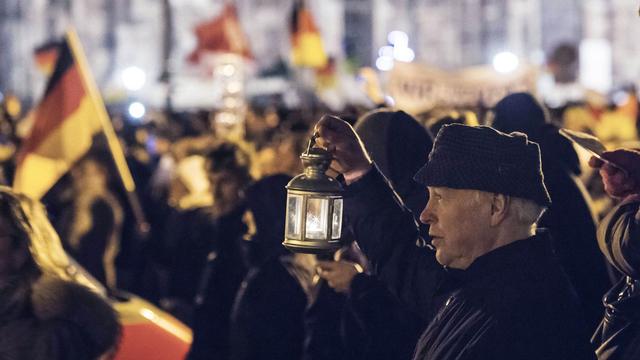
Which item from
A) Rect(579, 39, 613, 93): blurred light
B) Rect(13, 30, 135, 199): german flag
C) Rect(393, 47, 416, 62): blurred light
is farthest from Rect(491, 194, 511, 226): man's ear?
Rect(393, 47, 416, 62): blurred light

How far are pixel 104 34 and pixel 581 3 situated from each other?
2552 centimetres

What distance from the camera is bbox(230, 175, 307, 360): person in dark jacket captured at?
5.10 meters

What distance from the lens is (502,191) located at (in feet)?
9.87

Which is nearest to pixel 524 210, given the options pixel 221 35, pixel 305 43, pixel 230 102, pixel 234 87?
pixel 230 102

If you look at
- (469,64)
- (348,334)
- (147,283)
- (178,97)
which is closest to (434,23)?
(469,64)

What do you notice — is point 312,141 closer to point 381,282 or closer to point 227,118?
point 381,282

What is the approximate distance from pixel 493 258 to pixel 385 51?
66834 millimetres

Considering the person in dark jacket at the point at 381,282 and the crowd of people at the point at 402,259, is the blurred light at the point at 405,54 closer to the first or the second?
the crowd of people at the point at 402,259

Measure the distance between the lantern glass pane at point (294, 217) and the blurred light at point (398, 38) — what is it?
67.0m

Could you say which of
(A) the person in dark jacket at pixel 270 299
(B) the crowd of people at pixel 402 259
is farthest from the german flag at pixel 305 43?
(A) the person in dark jacket at pixel 270 299

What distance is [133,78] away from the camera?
62.4 meters

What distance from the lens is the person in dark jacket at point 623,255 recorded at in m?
3.31

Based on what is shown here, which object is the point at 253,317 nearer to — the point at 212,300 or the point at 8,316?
the point at 212,300

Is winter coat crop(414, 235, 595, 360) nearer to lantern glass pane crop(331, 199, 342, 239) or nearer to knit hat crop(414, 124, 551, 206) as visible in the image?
knit hat crop(414, 124, 551, 206)
